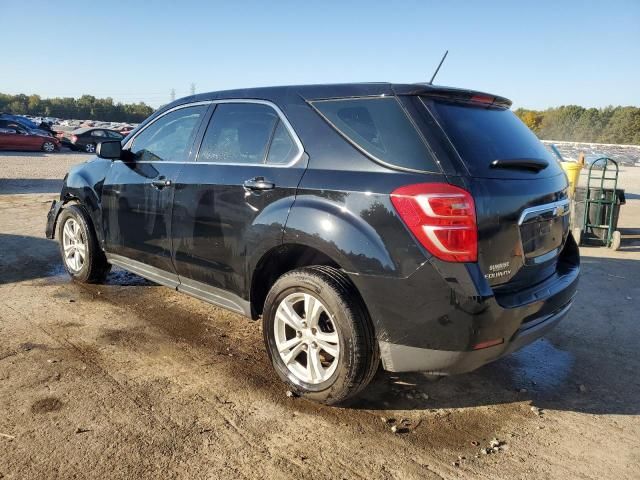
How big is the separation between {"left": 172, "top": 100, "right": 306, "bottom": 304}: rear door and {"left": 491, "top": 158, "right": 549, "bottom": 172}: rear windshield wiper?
3.67 feet

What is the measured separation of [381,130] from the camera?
2.81 metres

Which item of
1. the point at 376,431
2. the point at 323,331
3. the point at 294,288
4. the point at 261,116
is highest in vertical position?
the point at 261,116

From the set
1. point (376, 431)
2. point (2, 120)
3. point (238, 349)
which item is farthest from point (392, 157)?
point (2, 120)

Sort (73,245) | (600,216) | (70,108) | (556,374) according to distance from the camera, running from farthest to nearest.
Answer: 1. (70,108)
2. (600,216)
3. (73,245)
4. (556,374)

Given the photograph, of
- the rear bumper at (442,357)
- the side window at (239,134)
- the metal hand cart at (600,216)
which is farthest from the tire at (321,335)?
the metal hand cart at (600,216)

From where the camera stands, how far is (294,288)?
9.84 feet

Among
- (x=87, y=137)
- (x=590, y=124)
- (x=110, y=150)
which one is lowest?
(x=110, y=150)

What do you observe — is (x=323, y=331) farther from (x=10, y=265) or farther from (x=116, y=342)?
(x=10, y=265)

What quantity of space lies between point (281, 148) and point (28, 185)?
1235 cm

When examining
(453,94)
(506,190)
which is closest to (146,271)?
(453,94)

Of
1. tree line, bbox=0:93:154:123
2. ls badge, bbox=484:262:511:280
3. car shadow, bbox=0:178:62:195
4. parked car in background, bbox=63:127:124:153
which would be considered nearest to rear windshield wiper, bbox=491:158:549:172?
ls badge, bbox=484:262:511:280

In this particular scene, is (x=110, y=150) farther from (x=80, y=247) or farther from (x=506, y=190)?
(x=506, y=190)

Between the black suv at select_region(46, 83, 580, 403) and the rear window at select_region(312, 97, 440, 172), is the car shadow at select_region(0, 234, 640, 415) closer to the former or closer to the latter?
the black suv at select_region(46, 83, 580, 403)

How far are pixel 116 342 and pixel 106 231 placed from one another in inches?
50.6
